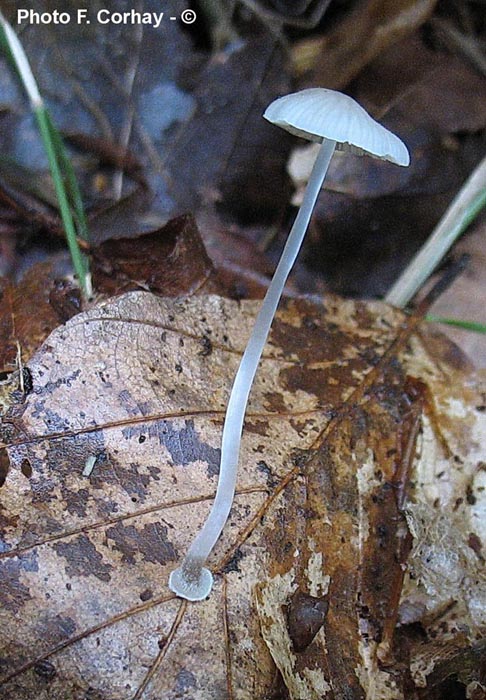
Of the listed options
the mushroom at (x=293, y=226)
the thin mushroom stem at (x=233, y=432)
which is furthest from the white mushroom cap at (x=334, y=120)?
the thin mushroom stem at (x=233, y=432)

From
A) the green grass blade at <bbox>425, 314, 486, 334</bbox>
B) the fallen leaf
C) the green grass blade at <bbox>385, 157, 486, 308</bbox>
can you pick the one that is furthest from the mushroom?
the green grass blade at <bbox>385, 157, 486, 308</bbox>

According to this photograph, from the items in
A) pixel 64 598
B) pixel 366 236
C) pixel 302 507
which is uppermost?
pixel 366 236

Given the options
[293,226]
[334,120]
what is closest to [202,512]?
[293,226]

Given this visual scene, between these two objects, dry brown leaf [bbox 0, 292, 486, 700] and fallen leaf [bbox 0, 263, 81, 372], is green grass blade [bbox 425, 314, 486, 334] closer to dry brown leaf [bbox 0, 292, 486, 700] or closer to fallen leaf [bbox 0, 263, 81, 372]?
dry brown leaf [bbox 0, 292, 486, 700]

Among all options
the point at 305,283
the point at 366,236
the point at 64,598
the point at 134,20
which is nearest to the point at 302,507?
the point at 64,598

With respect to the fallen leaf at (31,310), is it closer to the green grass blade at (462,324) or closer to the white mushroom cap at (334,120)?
the white mushroom cap at (334,120)

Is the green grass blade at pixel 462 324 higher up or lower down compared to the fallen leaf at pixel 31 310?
higher up

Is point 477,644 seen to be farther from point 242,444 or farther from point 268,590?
point 242,444
